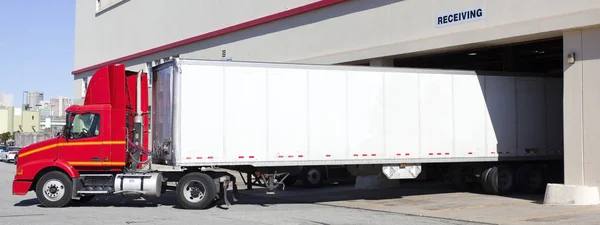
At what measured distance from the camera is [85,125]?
1683 centimetres

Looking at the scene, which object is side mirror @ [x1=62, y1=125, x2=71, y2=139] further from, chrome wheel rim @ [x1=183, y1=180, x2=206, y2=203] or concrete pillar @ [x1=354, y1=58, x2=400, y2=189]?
concrete pillar @ [x1=354, y1=58, x2=400, y2=189]

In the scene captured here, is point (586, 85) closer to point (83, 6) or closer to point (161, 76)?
point (161, 76)

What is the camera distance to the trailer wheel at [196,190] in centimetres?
1627

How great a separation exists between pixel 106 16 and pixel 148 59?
6.83 meters

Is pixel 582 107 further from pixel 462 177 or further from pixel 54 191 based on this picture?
pixel 54 191

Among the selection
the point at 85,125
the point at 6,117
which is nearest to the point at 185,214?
the point at 85,125

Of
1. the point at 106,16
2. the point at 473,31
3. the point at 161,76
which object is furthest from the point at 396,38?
the point at 106,16

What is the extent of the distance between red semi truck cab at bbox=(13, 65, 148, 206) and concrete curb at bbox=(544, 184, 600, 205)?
34.9ft

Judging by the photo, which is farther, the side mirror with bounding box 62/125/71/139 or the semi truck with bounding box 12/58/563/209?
the side mirror with bounding box 62/125/71/139

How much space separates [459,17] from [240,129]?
787cm

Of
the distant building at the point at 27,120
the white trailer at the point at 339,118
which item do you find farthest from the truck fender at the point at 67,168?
the distant building at the point at 27,120

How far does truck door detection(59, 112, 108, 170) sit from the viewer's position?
16688 millimetres

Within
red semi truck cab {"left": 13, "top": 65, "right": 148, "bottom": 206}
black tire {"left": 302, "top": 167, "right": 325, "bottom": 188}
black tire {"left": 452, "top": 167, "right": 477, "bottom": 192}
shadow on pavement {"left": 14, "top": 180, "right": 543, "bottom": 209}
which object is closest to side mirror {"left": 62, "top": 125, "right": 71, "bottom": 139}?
red semi truck cab {"left": 13, "top": 65, "right": 148, "bottom": 206}

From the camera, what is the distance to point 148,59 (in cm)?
3831
